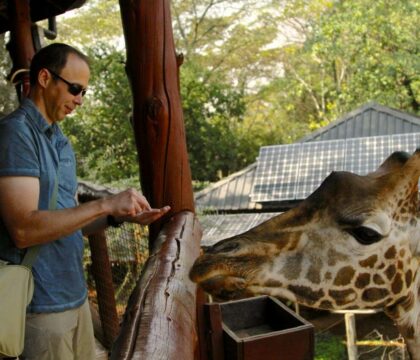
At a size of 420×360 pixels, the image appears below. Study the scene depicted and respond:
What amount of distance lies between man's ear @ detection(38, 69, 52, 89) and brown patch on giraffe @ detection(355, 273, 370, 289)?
0.96m

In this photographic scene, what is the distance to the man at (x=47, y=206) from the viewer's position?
52.5 inches

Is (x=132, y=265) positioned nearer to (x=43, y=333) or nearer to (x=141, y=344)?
(x=43, y=333)

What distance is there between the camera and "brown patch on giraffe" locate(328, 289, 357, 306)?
1.35m

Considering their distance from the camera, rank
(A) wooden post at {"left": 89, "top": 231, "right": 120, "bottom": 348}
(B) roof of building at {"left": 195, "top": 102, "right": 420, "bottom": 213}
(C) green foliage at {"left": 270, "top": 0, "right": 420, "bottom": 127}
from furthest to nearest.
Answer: (C) green foliage at {"left": 270, "top": 0, "right": 420, "bottom": 127}
(B) roof of building at {"left": 195, "top": 102, "right": 420, "bottom": 213}
(A) wooden post at {"left": 89, "top": 231, "right": 120, "bottom": 348}

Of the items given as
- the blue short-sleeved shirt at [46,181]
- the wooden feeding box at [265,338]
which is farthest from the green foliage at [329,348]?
the blue short-sleeved shirt at [46,181]

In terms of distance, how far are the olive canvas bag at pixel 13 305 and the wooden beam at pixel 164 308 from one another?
0.34 metres

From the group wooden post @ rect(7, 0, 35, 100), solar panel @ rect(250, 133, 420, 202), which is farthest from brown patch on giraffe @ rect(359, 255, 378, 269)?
solar panel @ rect(250, 133, 420, 202)

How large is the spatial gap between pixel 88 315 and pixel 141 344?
0.88 m

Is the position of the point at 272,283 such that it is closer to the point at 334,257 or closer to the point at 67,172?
the point at 334,257

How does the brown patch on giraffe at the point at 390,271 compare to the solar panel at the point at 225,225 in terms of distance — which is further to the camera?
the solar panel at the point at 225,225

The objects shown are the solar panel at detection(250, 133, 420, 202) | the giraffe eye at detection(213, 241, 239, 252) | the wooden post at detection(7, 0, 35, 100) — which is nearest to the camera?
the giraffe eye at detection(213, 241, 239, 252)

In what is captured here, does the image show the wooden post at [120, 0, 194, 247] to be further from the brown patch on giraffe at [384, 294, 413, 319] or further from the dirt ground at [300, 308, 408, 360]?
the dirt ground at [300, 308, 408, 360]

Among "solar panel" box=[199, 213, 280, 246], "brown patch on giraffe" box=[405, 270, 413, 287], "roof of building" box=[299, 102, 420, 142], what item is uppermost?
"roof of building" box=[299, 102, 420, 142]

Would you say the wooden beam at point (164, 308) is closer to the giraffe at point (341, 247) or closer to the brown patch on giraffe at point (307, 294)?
the giraffe at point (341, 247)
